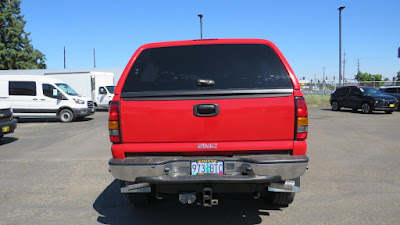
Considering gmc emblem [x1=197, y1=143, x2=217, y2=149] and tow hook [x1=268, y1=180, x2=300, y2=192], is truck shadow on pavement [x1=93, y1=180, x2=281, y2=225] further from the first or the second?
gmc emblem [x1=197, y1=143, x2=217, y2=149]

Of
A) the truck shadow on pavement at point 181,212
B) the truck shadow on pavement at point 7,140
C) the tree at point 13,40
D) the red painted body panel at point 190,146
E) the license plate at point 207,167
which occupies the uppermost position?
the tree at point 13,40

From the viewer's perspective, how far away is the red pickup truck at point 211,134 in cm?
328

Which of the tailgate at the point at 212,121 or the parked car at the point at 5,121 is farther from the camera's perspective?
the parked car at the point at 5,121

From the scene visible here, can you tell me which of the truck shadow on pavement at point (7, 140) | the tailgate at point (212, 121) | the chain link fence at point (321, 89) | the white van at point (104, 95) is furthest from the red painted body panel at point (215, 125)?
the chain link fence at point (321, 89)

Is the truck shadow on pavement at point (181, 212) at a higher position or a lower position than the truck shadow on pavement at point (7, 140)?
lower

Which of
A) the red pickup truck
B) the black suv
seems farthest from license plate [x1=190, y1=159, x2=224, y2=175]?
the black suv

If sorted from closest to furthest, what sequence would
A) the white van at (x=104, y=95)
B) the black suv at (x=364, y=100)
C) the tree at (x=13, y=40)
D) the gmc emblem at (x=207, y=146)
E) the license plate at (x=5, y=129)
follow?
the gmc emblem at (x=207, y=146)
the license plate at (x=5, y=129)
the black suv at (x=364, y=100)
the white van at (x=104, y=95)
the tree at (x=13, y=40)

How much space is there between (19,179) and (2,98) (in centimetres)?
1165

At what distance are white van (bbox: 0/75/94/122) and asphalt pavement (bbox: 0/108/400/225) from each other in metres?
7.94

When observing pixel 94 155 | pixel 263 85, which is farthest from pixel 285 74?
pixel 94 155

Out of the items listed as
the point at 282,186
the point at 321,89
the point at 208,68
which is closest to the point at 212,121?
the point at 208,68

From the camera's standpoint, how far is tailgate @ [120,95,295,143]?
3.34 meters

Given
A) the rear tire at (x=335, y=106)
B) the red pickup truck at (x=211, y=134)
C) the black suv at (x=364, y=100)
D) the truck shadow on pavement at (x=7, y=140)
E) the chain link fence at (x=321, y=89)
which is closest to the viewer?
the red pickup truck at (x=211, y=134)

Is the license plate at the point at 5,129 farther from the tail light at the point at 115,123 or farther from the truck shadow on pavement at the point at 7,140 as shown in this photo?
the tail light at the point at 115,123
